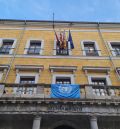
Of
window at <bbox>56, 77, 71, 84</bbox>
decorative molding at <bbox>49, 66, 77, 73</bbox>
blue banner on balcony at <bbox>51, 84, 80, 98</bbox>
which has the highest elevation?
decorative molding at <bbox>49, 66, 77, 73</bbox>

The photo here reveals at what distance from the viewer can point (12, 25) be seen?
896 inches

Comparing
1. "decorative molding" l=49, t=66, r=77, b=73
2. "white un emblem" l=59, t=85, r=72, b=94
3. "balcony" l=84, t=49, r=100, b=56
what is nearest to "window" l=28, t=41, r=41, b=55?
"decorative molding" l=49, t=66, r=77, b=73

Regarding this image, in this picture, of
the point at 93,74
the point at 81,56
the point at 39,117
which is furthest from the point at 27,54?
the point at 39,117

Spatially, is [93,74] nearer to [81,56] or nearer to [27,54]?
[81,56]

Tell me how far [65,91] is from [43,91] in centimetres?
142

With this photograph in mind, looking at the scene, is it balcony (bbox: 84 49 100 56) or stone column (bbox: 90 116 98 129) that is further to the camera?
balcony (bbox: 84 49 100 56)

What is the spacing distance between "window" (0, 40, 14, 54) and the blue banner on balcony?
22.2ft

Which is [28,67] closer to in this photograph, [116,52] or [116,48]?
[116,52]

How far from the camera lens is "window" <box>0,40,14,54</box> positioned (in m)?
19.6

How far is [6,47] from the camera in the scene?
2023cm

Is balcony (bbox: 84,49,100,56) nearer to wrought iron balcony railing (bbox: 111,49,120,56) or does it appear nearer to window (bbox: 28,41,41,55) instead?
wrought iron balcony railing (bbox: 111,49,120,56)

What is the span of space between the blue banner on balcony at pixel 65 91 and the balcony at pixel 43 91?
1.00ft

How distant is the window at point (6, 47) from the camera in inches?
770

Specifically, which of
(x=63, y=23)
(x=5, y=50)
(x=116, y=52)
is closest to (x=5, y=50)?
(x=5, y=50)
